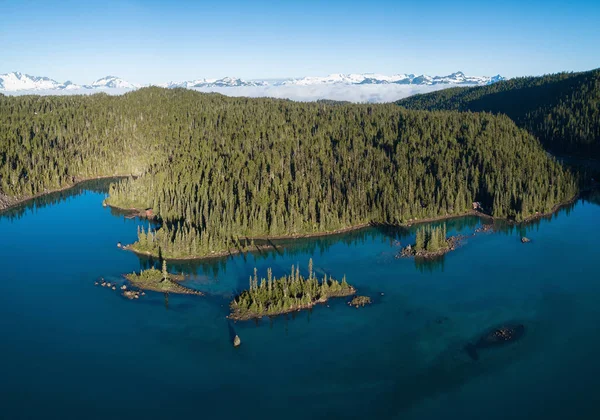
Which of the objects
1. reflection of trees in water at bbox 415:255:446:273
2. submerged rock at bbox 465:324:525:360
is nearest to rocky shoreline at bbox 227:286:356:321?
reflection of trees in water at bbox 415:255:446:273

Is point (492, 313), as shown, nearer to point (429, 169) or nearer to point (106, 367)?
point (106, 367)

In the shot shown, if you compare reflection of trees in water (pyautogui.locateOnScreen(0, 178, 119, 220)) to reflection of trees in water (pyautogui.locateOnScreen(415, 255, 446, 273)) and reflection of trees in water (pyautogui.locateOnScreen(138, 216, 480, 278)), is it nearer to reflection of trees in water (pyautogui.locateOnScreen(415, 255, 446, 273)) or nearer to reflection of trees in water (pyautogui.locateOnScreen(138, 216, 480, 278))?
reflection of trees in water (pyautogui.locateOnScreen(138, 216, 480, 278))

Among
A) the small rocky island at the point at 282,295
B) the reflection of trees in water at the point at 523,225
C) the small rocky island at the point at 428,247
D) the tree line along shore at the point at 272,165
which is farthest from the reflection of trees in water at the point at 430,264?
the reflection of trees in water at the point at 523,225

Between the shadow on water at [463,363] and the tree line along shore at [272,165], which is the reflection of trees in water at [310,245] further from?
the shadow on water at [463,363]

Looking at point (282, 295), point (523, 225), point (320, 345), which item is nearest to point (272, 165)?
point (523, 225)

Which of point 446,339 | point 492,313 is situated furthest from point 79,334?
point 492,313

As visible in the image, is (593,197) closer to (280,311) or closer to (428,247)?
(428,247)
